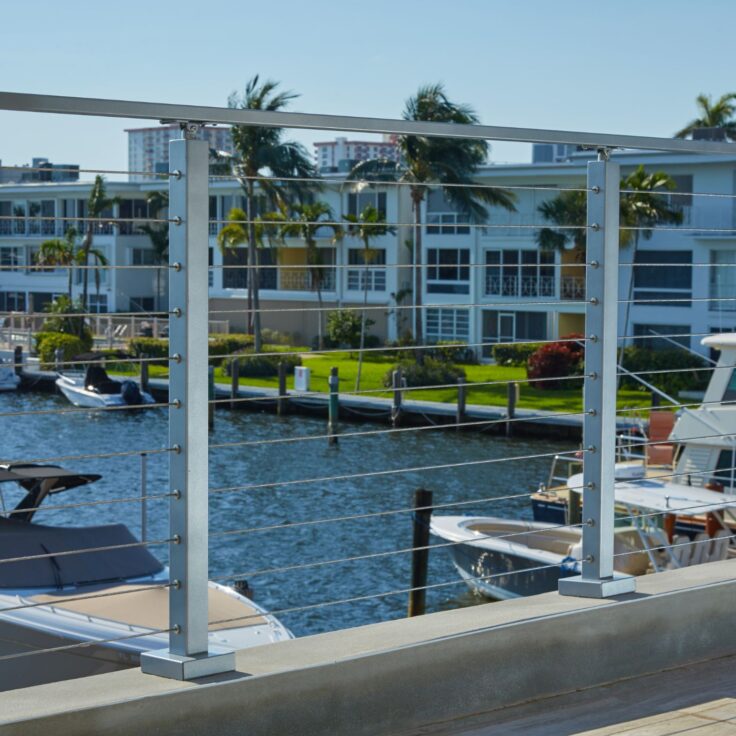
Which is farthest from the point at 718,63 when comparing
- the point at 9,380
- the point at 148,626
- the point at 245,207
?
the point at 148,626

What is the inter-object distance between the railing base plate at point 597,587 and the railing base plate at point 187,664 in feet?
3.65

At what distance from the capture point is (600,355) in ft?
11.7

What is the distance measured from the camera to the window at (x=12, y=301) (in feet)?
187

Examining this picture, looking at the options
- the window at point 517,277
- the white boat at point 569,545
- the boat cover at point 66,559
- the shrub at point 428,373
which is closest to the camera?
the boat cover at point 66,559

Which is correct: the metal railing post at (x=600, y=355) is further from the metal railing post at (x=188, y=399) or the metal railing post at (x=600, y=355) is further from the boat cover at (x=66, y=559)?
the boat cover at (x=66, y=559)

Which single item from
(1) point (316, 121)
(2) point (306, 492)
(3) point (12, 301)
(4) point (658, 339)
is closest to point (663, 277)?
(4) point (658, 339)

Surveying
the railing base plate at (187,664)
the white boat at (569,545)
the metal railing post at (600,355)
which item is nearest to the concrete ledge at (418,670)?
the railing base plate at (187,664)

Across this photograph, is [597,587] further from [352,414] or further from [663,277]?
[663,277]

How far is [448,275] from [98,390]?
1361 centimetres

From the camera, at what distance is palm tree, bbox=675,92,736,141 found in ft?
193

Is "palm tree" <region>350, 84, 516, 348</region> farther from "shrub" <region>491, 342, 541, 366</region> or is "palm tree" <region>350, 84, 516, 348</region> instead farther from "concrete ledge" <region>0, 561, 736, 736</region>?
"concrete ledge" <region>0, 561, 736, 736</region>

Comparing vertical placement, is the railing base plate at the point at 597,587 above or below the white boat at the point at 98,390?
above

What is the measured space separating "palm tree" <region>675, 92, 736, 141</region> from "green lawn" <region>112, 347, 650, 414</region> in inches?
818

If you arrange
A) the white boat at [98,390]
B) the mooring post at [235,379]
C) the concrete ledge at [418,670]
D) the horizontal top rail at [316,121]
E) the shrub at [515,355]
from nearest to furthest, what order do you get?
the horizontal top rail at [316,121] → the concrete ledge at [418,670] → the mooring post at [235,379] → the shrub at [515,355] → the white boat at [98,390]
